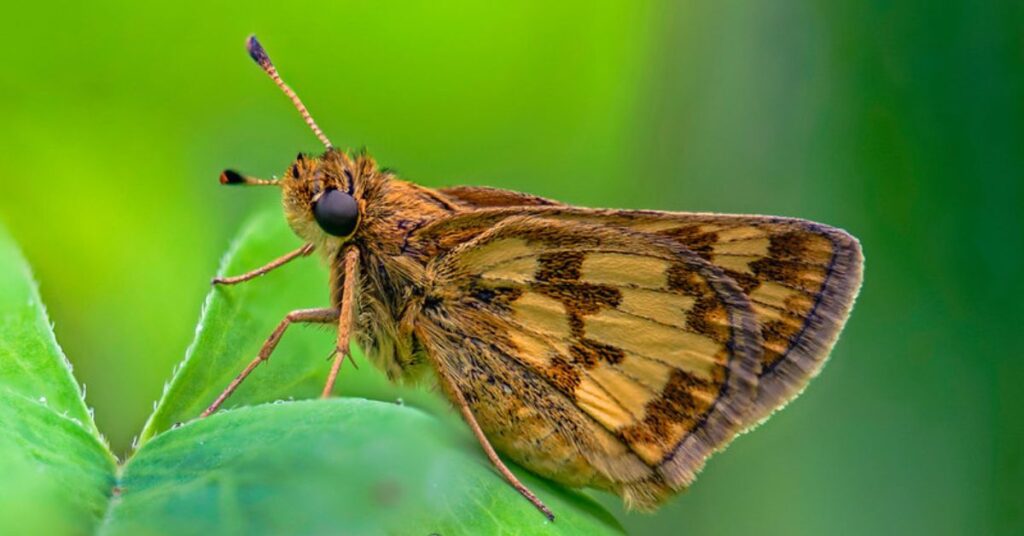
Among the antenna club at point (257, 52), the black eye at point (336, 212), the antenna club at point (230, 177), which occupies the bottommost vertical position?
the black eye at point (336, 212)

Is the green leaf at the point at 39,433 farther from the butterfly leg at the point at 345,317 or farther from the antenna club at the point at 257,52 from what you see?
the antenna club at the point at 257,52

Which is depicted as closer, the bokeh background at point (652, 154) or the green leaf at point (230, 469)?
the green leaf at point (230, 469)

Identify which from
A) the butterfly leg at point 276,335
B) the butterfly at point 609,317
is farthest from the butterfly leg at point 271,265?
the butterfly leg at point 276,335

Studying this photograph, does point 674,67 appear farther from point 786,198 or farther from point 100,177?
point 100,177

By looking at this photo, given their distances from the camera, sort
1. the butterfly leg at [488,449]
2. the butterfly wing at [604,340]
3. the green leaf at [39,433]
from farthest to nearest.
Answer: the butterfly wing at [604,340]
the butterfly leg at [488,449]
the green leaf at [39,433]

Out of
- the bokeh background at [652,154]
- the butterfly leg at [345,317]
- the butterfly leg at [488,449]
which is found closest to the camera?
the butterfly leg at [488,449]

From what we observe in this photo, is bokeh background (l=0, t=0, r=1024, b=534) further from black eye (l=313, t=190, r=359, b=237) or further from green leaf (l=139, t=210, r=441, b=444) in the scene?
black eye (l=313, t=190, r=359, b=237)

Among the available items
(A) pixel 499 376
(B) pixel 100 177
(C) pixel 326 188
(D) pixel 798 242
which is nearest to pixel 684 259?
(D) pixel 798 242

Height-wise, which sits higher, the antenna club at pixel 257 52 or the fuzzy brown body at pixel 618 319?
the antenna club at pixel 257 52
